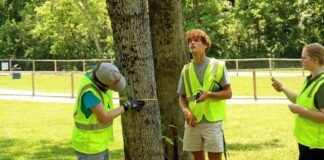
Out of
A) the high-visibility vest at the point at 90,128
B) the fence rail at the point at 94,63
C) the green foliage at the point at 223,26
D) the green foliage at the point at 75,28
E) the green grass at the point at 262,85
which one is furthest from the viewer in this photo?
the green foliage at the point at 75,28

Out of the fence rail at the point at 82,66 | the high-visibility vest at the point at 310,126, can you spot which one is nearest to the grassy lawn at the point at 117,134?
the high-visibility vest at the point at 310,126

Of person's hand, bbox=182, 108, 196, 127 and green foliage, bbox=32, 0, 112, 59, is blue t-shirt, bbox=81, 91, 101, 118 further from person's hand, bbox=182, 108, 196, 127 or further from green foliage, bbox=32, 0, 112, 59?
green foliage, bbox=32, 0, 112, 59

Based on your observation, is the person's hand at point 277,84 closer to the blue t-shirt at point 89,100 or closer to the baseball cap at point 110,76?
the baseball cap at point 110,76

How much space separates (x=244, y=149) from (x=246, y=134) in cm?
231

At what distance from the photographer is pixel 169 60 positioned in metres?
6.97

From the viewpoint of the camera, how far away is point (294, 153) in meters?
9.66

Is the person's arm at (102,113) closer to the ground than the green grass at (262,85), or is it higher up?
higher up

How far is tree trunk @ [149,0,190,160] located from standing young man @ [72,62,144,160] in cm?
192

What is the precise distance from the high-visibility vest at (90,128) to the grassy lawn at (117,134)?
4.75m

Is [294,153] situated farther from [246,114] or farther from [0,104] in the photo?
[0,104]

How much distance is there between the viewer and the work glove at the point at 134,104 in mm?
4969

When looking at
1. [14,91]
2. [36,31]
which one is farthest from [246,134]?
[36,31]

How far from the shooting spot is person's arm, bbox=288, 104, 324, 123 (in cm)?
498

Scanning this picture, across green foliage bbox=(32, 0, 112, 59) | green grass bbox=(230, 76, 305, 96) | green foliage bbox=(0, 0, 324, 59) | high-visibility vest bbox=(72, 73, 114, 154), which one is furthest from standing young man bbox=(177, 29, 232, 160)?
green foliage bbox=(32, 0, 112, 59)
